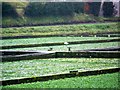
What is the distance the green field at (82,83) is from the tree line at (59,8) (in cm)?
5243

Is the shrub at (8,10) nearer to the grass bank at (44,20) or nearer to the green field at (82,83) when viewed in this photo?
the grass bank at (44,20)

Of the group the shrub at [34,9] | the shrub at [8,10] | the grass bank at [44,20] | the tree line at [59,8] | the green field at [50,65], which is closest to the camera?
the green field at [50,65]

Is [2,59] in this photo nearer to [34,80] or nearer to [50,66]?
[50,66]

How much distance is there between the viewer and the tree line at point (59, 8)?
241 ft

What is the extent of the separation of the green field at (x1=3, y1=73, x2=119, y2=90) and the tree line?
172ft

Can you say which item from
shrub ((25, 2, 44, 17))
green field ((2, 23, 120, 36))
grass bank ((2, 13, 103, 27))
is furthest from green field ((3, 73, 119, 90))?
shrub ((25, 2, 44, 17))

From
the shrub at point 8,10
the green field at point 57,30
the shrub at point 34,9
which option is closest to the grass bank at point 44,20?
the shrub at point 8,10

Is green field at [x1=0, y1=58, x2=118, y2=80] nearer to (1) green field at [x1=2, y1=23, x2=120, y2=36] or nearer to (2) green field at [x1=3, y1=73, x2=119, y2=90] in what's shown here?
(2) green field at [x1=3, y1=73, x2=119, y2=90]

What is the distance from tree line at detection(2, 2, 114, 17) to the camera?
241 feet

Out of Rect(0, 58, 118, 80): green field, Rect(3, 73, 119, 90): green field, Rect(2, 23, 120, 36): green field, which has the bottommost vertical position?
Rect(2, 23, 120, 36): green field

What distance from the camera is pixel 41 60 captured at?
26.6 m

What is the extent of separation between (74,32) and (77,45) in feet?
59.0

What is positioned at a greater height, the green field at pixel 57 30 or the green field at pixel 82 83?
the green field at pixel 82 83

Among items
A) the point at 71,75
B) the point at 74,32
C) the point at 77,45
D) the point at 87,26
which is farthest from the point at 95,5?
the point at 71,75
